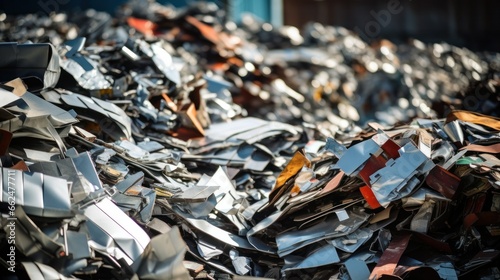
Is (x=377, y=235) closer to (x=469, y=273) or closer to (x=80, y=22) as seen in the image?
(x=469, y=273)

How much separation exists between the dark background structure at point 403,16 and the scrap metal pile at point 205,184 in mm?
5462

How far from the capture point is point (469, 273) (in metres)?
2.93

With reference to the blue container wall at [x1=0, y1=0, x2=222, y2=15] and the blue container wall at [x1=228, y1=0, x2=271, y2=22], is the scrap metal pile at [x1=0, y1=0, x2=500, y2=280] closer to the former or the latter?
the blue container wall at [x1=0, y1=0, x2=222, y2=15]

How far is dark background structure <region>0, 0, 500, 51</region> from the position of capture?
1023cm

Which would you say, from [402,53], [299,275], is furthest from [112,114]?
[402,53]

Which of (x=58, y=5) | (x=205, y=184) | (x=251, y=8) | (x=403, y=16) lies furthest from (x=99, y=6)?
(x=205, y=184)

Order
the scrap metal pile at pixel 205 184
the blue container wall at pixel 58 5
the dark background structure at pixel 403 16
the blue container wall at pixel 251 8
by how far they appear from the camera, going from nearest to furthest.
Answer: the scrap metal pile at pixel 205 184 → the blue container wall at pixel 58 5 → the blue container wall at pixel 251 8 → the dark background structure at pixel 403 16

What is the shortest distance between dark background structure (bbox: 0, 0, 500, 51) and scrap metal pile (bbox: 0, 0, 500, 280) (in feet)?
17.9

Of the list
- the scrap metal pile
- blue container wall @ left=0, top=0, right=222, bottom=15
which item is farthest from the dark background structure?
the scrap metal pile

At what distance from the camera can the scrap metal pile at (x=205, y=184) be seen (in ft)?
8.55

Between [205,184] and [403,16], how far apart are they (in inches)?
338

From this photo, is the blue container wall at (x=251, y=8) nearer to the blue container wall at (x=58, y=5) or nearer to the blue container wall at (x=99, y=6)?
the blue container wall at (x=99, y=6)

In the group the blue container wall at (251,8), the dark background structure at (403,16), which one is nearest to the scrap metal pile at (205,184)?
the blue container wall at (251,8)

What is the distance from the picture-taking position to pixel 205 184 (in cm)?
341
